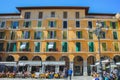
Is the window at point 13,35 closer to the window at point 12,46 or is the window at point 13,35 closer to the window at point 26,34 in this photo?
the window at point 12,46

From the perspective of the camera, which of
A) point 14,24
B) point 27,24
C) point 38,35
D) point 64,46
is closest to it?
point 64,46

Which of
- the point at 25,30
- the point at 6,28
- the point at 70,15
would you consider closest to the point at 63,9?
the point at 70,15

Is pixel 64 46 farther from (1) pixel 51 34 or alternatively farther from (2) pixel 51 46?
(1) pixel 51 34

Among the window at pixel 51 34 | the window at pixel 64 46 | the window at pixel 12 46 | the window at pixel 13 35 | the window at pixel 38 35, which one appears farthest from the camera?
the window at pixel 13 35

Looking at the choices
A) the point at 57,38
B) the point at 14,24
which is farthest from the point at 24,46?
the point at 57,38

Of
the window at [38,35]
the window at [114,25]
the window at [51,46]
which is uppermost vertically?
the window at [114,25]

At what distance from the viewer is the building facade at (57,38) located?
135ft

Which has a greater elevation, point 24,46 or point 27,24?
point 27,24

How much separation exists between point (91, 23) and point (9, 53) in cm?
1820

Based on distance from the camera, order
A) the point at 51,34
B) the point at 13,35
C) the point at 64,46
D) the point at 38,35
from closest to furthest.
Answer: the point at 64,46 → the point at 51,34 → the point at 38,35 → the point at 13,35

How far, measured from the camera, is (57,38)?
42094 millimetres

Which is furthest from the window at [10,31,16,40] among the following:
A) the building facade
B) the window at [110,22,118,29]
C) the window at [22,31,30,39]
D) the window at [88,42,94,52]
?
the window at [110,22,118,29]

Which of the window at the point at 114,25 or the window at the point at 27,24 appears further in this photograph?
the window at the point at 27,24

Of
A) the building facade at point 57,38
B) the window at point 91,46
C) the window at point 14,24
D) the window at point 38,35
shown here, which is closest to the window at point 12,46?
the building facade at point 57,38
